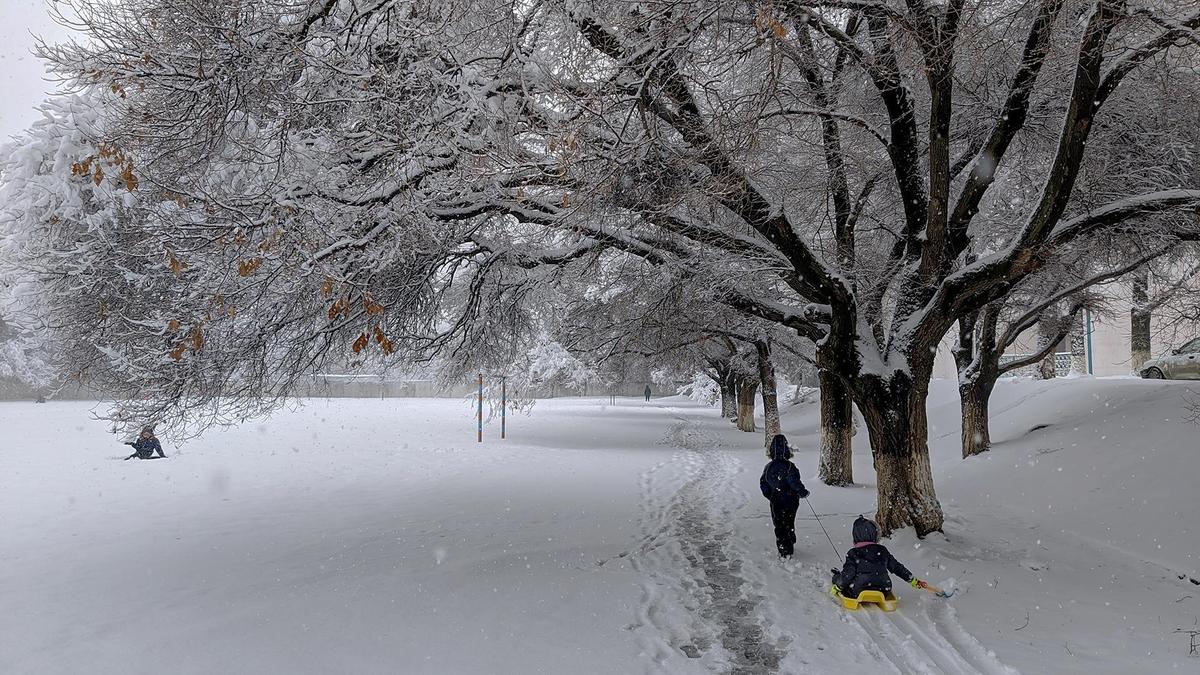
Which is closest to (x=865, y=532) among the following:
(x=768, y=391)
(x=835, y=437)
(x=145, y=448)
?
(x=835, y=437)

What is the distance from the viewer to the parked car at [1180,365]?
19.7 meters

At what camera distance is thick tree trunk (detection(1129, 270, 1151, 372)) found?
1411 centimetres

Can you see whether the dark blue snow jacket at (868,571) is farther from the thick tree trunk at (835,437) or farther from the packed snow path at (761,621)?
the thick tree trunk at (835,437)

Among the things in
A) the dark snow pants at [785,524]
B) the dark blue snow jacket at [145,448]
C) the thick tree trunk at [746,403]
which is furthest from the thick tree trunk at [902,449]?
the thick tree trunk at [746,403]

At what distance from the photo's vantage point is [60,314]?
1029 centimetres

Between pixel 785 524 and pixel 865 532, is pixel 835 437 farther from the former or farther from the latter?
pixel 865 532

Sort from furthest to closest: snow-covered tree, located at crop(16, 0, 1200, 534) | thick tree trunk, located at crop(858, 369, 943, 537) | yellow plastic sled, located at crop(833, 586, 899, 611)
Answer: thick tree trunk, located at crop(858, 369, 943, 537) < yellow plastic sled, located at crop(833, 586, 899, 611) < snow-covered tree, located at crop(16, 0, 1200, 534)

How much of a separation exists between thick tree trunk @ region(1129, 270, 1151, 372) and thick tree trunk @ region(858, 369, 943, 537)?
24.8ft

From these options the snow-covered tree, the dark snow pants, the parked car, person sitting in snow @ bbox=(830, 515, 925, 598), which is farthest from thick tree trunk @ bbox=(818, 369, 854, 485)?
the parked car

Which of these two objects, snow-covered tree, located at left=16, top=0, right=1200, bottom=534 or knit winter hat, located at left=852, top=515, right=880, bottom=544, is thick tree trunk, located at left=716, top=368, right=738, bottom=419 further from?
knit winter hat, located at left=852, top=515, right=880, bottom=544

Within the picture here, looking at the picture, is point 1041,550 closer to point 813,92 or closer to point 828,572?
point 828,572

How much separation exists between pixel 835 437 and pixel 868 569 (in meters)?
8.96

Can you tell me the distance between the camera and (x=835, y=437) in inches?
595

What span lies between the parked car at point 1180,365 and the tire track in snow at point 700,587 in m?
15.2
